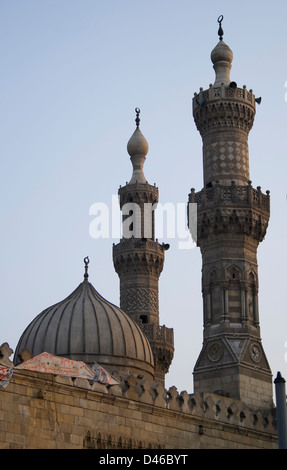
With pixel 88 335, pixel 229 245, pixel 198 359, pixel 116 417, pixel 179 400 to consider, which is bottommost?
pixel 116 417

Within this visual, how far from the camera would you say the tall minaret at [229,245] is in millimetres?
28766

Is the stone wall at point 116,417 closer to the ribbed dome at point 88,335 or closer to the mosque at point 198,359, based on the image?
the mosque at point 198,359

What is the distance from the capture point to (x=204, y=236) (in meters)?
30.6

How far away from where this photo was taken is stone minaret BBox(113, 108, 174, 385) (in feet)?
131

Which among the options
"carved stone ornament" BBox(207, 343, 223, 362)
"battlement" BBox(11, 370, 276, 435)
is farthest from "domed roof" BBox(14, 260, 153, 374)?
"battlement" BBox(11, 370, 276, 435)

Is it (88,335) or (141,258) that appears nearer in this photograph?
(88,335)

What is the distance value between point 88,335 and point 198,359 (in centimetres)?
413

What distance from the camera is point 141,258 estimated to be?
134 feet

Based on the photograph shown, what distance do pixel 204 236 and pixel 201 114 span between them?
446cm

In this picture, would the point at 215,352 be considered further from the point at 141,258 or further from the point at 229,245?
the point at 141,258

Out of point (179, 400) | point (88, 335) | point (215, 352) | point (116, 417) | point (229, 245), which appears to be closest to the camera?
point (116, 417)

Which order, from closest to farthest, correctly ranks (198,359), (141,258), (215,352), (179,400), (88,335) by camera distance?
(179,400), (88,335), (215,352), (198,359), (141,258)

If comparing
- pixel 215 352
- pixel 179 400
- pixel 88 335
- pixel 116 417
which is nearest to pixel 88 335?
pixel 88 335
